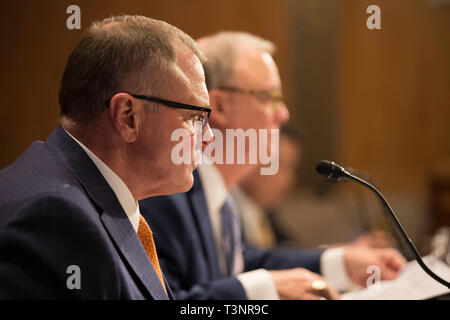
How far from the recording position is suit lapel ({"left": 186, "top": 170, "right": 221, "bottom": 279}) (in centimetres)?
151

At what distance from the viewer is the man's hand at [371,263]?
1663 millimetres

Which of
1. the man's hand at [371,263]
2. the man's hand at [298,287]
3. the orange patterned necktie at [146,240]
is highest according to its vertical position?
the orange patterned necktie at [146,240]

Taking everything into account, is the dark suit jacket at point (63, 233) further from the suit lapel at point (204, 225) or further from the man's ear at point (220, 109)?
the man's ear at point (220, 109)

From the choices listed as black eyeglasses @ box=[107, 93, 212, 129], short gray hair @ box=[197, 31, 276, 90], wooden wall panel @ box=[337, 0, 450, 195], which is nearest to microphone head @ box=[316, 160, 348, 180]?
black eyeglasses @ box=[107, 93, 212, 129]

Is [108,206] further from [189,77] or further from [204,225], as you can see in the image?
[204,225]

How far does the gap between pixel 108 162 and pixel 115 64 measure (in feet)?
0.64

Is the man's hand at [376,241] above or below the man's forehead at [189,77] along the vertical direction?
below

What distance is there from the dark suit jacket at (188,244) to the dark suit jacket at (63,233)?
0.33m

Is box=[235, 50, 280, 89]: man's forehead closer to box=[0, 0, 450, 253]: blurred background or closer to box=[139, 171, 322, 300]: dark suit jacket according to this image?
box=[0, 0, 450, 253]: blurred background

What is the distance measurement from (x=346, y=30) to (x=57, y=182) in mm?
3653

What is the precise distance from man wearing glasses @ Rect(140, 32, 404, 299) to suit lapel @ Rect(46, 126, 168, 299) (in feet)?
1.05

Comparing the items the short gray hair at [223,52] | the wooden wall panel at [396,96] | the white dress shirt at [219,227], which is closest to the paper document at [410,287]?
the white dress shirt at [219,227]
